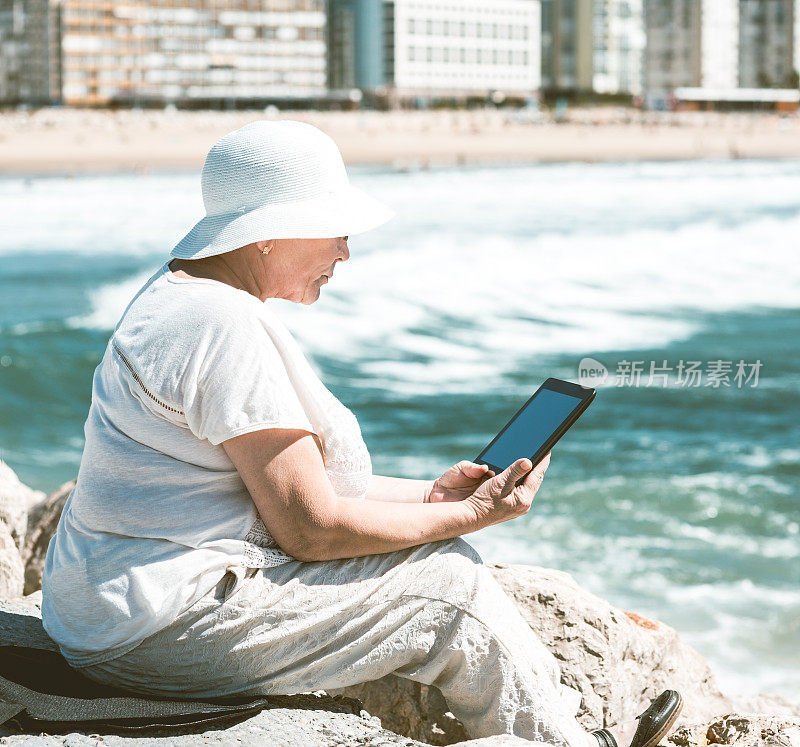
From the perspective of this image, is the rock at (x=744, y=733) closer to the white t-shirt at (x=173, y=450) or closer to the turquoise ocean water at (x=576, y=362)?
the white t-shirt at (x=173, y=450)

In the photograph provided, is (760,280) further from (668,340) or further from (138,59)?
(138,59)

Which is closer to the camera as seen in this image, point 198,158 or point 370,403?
point 370,403

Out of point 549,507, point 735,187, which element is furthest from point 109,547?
point 735,187

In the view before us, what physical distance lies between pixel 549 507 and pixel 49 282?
13015 millimetres

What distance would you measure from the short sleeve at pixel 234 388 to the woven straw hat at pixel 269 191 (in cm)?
21

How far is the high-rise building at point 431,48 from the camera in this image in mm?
105625

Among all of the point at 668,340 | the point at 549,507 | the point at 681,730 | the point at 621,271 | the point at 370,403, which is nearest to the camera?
the point at 681,730

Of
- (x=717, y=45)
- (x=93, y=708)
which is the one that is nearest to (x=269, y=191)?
(x=93, y=708)

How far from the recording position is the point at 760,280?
17.7m

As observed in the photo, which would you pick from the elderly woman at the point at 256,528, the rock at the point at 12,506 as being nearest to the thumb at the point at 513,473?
the elderly woman at the point at 256,528

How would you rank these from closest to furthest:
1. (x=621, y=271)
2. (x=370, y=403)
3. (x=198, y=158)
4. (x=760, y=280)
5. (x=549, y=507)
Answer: (x=549, y=507)
(x=370, y=403)
(x=760, y=280)
(x=621, y=271)
(x=198, y=158)

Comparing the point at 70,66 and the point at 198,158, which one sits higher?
the point at 70,66

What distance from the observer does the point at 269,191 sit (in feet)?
7.66

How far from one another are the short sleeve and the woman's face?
0.73 feet
